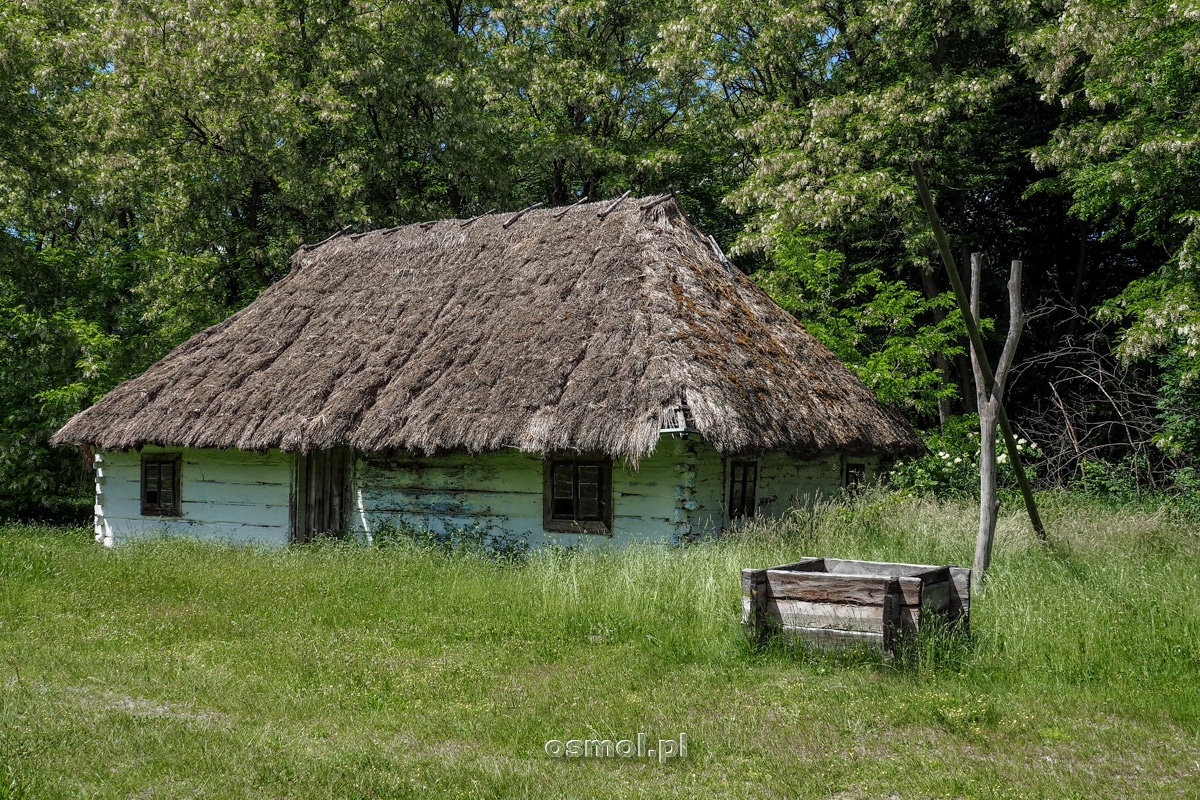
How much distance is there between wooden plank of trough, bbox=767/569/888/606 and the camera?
22.3ft

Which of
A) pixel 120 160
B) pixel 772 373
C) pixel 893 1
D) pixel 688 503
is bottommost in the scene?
pixel 688 503

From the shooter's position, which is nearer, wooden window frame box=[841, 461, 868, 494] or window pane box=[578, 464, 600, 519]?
window pane box=[578, 464, 600, 519]

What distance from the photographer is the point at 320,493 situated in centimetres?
1449

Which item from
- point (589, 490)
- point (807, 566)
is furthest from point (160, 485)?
point (807, 566)

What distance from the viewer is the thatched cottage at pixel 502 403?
1169cm

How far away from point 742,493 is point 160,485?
30.7 feet

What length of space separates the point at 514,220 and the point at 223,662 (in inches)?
410

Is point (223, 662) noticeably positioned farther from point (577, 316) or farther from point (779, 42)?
point (779, 42)

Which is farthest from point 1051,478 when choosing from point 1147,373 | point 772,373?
point 772,373

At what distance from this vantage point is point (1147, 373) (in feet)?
60.2

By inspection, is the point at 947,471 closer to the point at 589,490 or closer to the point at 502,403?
the point at 589,490

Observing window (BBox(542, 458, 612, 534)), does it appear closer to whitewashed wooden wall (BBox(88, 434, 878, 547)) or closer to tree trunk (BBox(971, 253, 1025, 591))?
whitewashed wooden wall (BBox(88, 434, 878, 547))

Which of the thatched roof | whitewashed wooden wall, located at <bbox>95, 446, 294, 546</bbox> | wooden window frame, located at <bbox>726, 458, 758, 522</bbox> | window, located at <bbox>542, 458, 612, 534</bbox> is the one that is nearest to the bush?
the thatched roof

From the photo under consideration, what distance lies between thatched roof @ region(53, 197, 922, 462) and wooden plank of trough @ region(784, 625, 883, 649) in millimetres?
3760
